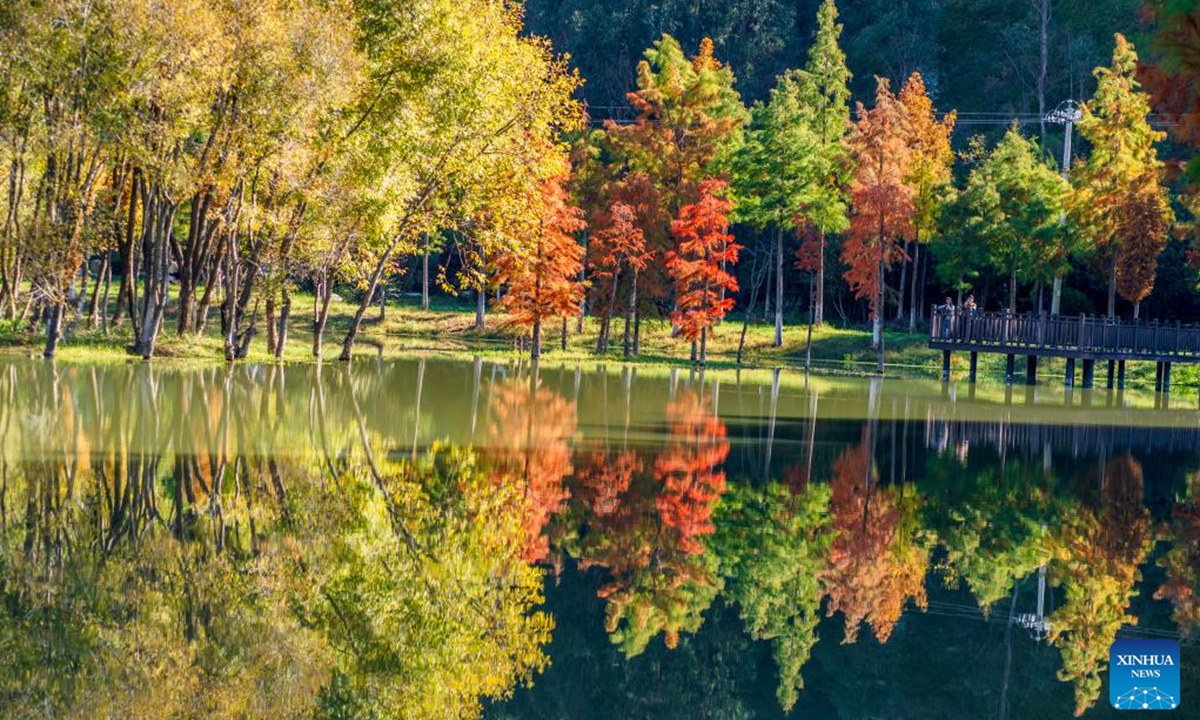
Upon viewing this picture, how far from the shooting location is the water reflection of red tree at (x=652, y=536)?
977cm

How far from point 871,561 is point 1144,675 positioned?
3.62 m

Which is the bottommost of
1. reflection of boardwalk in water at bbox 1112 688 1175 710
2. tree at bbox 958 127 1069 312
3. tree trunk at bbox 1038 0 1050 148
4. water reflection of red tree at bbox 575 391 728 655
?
reflection of boardwalk in water at bbox 1112 688 1175 710

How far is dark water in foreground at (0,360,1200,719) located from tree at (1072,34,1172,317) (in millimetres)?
28002

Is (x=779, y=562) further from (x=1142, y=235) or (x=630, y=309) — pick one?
(x=630, y=309)

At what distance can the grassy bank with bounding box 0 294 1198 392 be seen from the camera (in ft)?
166

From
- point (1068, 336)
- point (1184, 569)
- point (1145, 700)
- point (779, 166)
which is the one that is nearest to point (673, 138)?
point (779, 166)

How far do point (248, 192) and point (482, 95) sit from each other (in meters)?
6.32

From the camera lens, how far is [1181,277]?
183ft

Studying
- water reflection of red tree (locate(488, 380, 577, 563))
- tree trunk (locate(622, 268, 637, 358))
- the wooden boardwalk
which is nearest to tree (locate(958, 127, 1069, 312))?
the wooden boardwalk

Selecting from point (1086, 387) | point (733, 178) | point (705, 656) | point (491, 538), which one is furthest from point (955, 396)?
point (705, 656)

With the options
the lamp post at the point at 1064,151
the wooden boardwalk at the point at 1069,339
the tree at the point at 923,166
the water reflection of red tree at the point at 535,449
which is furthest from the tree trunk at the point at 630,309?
the water reflection of red tree at the point at 535,449

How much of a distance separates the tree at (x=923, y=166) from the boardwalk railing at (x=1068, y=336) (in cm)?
972

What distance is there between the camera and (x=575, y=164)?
193 ft

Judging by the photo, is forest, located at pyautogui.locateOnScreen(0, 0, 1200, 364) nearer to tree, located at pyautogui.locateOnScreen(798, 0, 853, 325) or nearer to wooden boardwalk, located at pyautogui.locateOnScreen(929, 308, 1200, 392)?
tree, located at pyautogui.locateOnScreen(798, 0, 853, 325)
